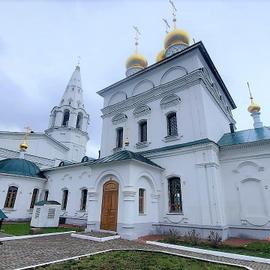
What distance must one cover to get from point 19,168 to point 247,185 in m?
17.9

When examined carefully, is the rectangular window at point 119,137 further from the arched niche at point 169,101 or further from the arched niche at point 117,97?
the arched niche at point 169,101

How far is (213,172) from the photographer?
36.1 ft

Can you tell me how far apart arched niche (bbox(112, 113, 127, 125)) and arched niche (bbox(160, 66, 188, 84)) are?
385 cm

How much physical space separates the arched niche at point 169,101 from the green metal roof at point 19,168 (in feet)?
44.3

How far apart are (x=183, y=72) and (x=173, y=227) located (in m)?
9.67

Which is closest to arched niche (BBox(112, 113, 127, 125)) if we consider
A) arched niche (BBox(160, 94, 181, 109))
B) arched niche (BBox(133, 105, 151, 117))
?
arched niche (BBox(133, 105, 151, 117))

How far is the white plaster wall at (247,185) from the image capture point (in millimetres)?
10688

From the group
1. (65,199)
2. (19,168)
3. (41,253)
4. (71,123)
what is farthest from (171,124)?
(71,123)

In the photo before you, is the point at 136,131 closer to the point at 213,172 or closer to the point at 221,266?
the point at 213,172

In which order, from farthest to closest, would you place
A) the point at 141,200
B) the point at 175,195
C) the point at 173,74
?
the point at 173,74 → the point at 175,195 → the point at 141,200

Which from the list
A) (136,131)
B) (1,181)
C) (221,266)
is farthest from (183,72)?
(1,181)

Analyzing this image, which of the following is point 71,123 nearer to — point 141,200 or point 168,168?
point 168,168

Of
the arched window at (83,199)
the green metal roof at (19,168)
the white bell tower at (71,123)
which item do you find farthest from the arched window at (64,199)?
the white bell tower at (71,123)

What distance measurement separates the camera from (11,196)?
17.8 metres
